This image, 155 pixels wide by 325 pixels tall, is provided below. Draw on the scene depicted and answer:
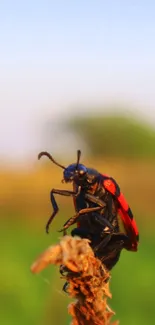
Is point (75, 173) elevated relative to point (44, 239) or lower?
elevated

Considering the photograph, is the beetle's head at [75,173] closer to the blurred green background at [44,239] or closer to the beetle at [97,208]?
the beetle at [97,208]

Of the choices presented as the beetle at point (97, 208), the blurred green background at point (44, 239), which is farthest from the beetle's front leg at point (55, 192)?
the blurred green background at point (44, 239)

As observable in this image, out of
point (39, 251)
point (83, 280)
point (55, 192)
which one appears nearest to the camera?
point (83, 280)

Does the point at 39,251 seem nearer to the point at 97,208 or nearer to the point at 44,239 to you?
the point at 44,239

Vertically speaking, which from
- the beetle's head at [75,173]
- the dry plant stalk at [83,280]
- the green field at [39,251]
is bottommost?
the green field at [39,251]

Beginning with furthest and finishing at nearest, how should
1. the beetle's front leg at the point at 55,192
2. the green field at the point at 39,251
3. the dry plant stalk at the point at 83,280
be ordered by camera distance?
1. the green field at the point at 39,251
2. the beetle's front leg at the point at 55,192
3. the dry plant stalk at the point at 83,280

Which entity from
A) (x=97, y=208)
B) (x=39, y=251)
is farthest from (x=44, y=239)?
(x=97, y=208)

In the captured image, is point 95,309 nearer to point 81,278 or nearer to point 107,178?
point 81,278

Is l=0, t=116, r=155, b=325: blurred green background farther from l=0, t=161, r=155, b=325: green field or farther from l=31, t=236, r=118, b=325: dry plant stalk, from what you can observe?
l=31, t=236, r=118, b=325: dry plant stalk
